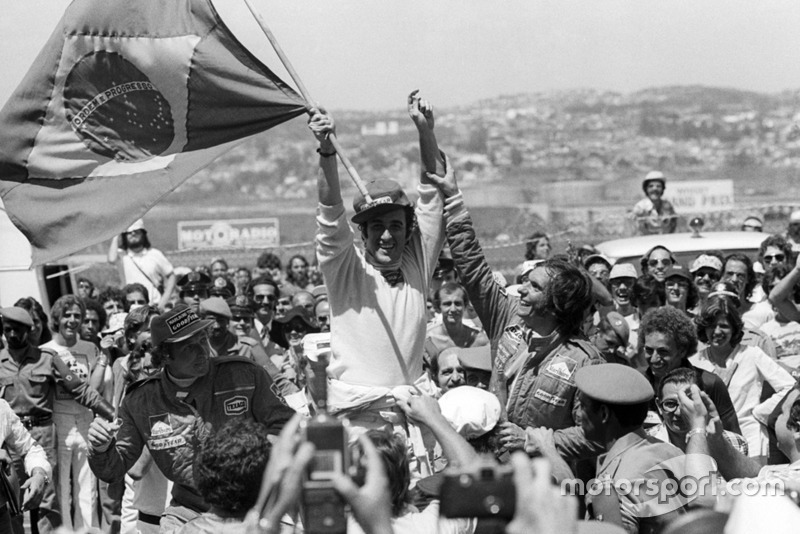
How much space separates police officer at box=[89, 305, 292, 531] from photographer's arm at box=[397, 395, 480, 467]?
4.67 ft

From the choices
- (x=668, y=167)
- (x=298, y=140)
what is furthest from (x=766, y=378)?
(x=298, y=140)

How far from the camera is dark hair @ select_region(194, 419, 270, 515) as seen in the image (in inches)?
178

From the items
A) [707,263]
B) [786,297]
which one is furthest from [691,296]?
[707,263]

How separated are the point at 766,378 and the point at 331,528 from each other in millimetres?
5524

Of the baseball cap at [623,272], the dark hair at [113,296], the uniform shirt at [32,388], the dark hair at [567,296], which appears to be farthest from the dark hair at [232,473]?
the dark hair at [113,296]

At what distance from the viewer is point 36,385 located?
9695 millimetres

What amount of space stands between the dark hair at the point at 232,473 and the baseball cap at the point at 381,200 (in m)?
1.55

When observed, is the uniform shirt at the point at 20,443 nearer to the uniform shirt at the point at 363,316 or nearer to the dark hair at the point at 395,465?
the uniform shirt at the point at 363,316

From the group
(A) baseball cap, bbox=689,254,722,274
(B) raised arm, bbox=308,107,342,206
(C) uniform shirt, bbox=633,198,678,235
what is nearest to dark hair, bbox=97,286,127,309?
(A) baseball cap, bbox=689,254,722,274

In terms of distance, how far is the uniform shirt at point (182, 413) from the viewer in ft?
20.0

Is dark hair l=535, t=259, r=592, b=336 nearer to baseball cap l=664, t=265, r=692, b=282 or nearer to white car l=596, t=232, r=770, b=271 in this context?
baseball cap l=664, t=265, r=692, b=282

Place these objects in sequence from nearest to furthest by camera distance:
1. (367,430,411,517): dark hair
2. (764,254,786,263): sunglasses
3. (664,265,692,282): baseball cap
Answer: (367,430,411,517): dark hair → (664,265,692,282): baseball cap → (764,254,786,263): sunglasses

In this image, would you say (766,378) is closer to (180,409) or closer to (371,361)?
(371,361)

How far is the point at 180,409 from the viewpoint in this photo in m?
6.20
